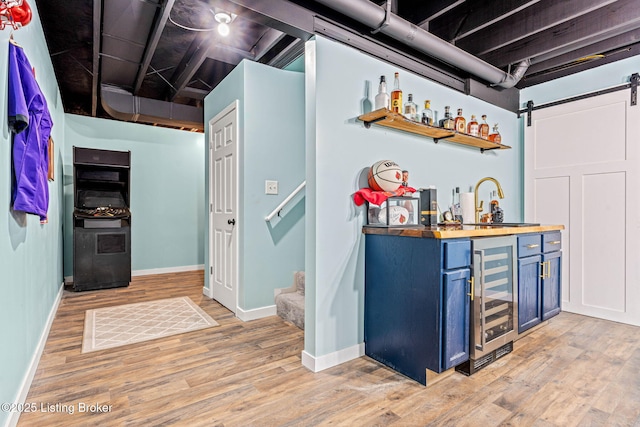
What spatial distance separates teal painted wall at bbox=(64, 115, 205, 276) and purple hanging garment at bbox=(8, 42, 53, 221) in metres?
3.53

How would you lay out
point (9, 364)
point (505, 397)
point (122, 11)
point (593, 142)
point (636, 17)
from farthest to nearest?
point (593, 142) < point (122, 11) < point (636, 17) < point (505, 397) < point (9, 364)

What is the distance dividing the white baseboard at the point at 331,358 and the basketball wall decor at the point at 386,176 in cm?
114

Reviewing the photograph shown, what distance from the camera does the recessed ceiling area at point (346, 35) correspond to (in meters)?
2.27

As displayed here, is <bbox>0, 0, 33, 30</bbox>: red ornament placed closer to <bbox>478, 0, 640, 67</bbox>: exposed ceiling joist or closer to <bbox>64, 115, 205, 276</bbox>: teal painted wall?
<bbox>478, 0, 640, 67</bbox>: exposed ceiling joist

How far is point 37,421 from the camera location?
65.0 inches

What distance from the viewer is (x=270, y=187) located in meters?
3.34

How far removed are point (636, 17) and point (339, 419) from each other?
11.5 ft

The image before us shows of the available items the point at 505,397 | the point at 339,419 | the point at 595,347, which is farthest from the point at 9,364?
the point at 595,347

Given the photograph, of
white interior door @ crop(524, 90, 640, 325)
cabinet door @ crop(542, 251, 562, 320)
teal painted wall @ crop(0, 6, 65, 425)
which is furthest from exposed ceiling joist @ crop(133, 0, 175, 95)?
white interior door @ crop(524, 90, 640, 325)

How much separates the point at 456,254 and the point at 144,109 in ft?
14.7

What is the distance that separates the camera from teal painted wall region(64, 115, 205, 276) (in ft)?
16.4

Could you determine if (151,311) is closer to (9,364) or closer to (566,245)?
(9,364)

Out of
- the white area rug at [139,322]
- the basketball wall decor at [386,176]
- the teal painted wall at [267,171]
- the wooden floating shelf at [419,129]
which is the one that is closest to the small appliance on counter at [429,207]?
the basketball wall decor at [386,176]

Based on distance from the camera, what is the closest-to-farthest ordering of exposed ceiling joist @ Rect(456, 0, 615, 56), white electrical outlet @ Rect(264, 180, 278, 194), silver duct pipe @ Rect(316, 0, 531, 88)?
1. silver duct pipe @ Rect(316, 0, 531, 88)
2. exposed ceiling joist @ Rect(456, 0, 615, 56)
3. white electrical outlet @ Rect(264, 180, 278, 194)
